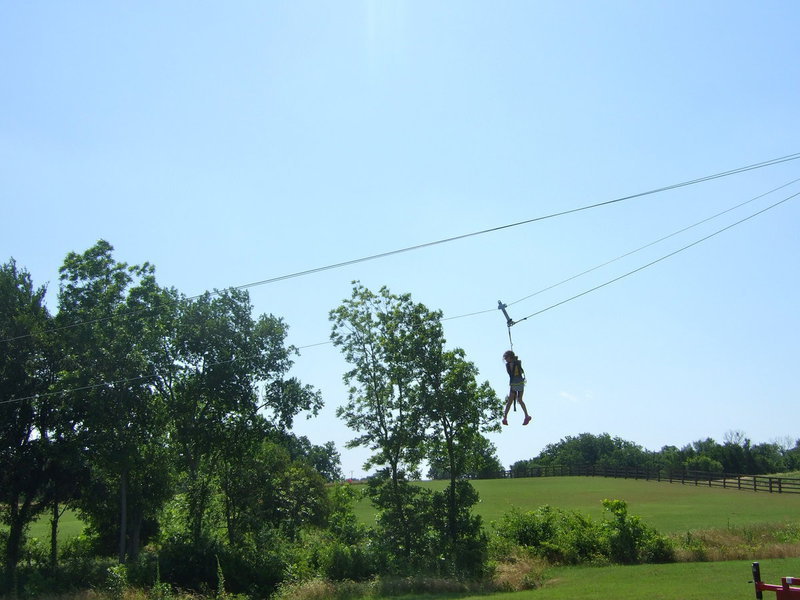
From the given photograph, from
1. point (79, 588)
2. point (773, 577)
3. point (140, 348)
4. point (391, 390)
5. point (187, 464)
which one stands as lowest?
point (79, 588)

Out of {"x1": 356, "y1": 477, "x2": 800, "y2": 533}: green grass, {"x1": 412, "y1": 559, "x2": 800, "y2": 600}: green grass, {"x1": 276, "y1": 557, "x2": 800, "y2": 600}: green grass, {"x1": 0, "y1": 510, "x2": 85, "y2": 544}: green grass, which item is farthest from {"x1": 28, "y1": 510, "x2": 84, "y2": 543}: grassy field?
{"x1": 412, "y1": 559, "x2": 800, "y2": 600}: green grass

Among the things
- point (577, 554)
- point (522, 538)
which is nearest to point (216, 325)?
point (522, 538)

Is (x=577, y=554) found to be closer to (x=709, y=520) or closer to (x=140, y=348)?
(x=709, y=520)

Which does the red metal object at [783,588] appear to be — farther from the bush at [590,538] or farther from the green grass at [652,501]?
the green grass at [652,501]

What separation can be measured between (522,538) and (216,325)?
17.9 m

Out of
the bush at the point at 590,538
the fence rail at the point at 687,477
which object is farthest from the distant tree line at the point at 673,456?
the bush at the point at 590,538

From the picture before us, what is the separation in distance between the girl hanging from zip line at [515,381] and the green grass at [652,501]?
19879mm

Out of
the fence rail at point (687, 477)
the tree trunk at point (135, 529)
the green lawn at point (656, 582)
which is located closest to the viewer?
the green lawn at point (656, 582)

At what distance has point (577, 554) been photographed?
27.5 metres

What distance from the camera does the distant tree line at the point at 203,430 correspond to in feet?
93.5

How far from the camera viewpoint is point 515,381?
14375mm

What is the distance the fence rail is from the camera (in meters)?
52.7

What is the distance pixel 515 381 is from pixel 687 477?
57994 mm

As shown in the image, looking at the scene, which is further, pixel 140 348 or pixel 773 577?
pixel 140 348
